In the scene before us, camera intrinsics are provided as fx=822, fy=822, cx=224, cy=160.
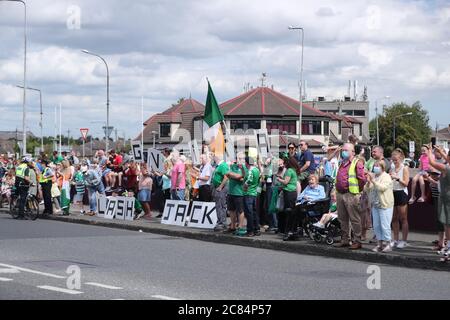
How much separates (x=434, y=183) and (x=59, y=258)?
287 inches

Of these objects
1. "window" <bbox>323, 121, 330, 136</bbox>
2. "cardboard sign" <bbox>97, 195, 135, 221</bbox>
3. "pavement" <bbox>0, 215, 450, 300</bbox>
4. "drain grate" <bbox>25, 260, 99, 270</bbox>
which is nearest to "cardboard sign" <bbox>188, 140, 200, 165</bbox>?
"cardboard sign" <bbox>97, 195, 135, 221</bbox>

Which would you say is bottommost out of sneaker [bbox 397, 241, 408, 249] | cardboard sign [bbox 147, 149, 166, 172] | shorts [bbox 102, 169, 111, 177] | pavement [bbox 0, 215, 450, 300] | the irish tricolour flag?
pavement [bbox 0, 215, 450, 300]

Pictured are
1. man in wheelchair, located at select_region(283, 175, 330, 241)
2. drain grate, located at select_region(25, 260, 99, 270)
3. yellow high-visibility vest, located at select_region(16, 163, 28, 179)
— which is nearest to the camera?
drain grate, located at select_region(25, 260, 99, 270)

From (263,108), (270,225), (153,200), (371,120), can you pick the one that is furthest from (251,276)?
(371,120)

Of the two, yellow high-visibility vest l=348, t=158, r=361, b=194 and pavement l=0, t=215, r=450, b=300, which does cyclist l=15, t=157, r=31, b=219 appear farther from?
yellow high-visibility vest l=348, t=158, r=361, b=194

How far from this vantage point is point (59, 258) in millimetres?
14914

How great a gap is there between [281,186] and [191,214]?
162 inches

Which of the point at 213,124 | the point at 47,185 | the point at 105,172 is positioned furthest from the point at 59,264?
the point at 105,172

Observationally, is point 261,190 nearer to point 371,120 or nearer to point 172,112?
point 172,112

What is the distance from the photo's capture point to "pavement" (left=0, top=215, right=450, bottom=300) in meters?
10.8

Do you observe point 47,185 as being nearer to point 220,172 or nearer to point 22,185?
point 22,185

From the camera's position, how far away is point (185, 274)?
12797mm

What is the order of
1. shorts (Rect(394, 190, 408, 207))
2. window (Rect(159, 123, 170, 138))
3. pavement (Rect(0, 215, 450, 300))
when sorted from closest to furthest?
pavement (Rect(0, 215, 450, 300)) < shorts (Rect(394, 190, 408, 207)) < window (Rect(159, 123, 170, 138))
